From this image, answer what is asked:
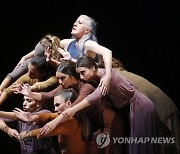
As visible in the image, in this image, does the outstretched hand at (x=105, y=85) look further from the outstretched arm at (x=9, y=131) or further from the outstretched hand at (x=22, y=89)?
the outstretched arm at (x=9, y=131)

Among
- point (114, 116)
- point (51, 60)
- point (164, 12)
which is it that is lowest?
point (114, 116)

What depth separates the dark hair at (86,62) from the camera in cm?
239

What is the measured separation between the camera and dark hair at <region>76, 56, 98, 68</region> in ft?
7.85

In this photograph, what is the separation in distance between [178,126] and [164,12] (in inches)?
24.3

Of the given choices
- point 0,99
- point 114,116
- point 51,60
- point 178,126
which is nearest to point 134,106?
point 114,116

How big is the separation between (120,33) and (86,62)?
33cm

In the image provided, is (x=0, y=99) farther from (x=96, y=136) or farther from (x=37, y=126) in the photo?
(x=96, y=136)

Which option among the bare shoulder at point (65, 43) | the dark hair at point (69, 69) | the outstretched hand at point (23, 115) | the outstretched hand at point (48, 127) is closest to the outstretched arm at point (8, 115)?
the outstretched hand at point (23, 115)

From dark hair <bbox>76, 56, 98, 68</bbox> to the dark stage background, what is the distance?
0.16 metres

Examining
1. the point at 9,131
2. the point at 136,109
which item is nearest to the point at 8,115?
the point at 9,131

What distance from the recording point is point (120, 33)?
8.59 ft

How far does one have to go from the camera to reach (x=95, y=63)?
2408 millimetres

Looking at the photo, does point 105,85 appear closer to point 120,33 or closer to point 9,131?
point 120,33

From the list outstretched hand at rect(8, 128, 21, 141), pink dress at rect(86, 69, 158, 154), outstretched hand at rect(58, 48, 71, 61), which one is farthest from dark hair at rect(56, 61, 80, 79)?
outstretched hand at rect(8, 128, 21, 141)
